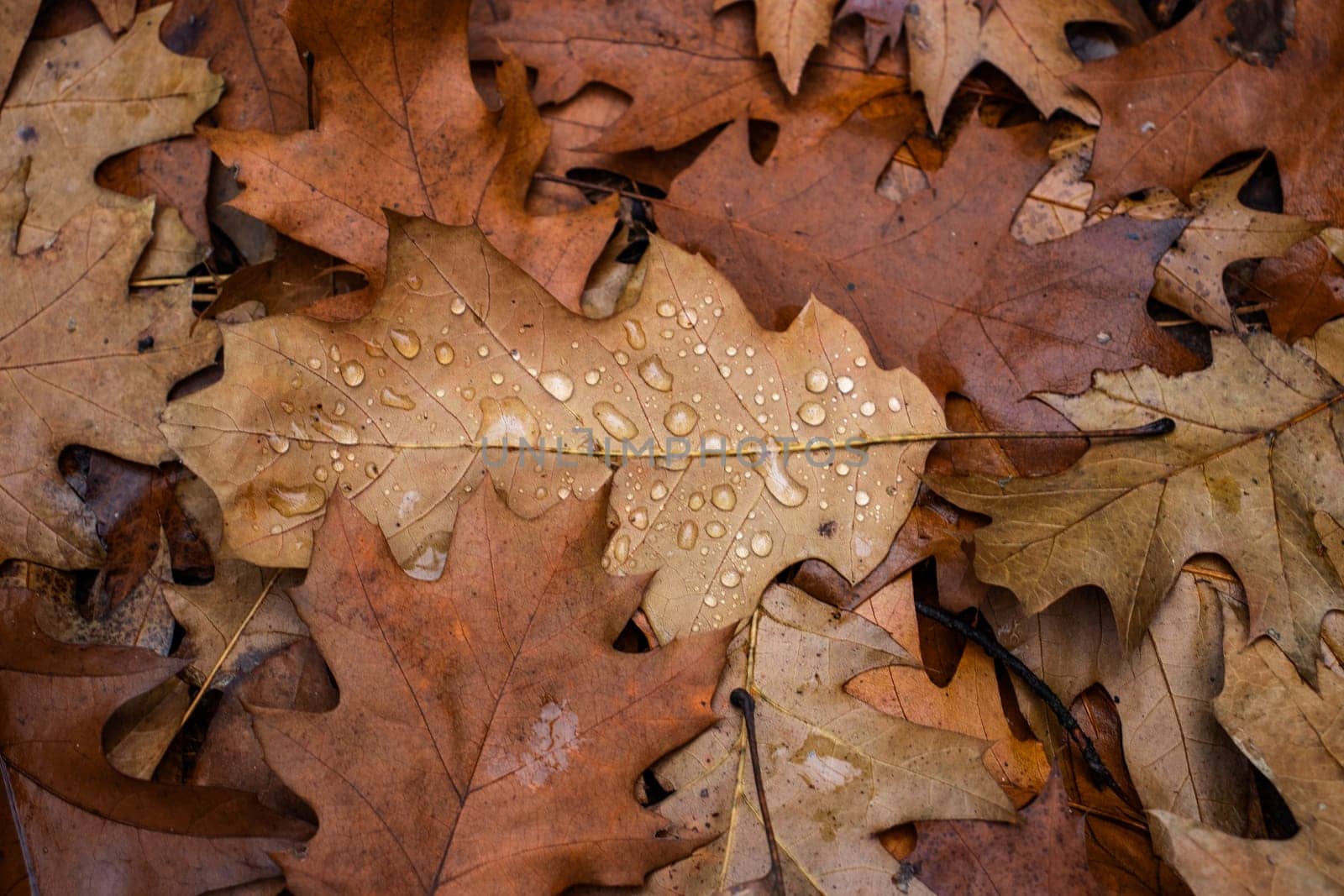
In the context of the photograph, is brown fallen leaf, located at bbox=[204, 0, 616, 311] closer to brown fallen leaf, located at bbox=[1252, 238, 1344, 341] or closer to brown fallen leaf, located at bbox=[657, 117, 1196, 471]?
brown fallen leaf, located at bbox=[657, 117, 1196, 471]

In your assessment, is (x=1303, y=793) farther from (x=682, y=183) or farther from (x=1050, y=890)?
(x=682, y=183)

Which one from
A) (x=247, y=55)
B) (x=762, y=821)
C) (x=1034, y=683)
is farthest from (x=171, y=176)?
(x=1034, y=683)

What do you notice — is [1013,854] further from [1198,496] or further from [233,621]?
[233,621]

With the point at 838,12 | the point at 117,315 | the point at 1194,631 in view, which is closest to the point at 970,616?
the point at 1194,631

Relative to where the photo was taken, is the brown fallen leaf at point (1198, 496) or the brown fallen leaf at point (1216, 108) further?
the brown fallen leaf at point (1216, 108)

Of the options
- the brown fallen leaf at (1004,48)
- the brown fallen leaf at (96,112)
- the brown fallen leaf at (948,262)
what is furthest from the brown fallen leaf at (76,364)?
the brown fallen leaf at (1004,48)

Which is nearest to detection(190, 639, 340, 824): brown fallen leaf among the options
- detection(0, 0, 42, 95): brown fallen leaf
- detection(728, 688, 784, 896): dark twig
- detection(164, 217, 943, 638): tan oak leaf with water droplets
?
detection(164, 217, 943, 638): tan oak leaf with water droplets

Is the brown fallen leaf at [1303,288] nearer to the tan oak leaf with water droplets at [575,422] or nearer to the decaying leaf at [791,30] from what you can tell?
the tan oak leaf with water droplets at [575,422]
